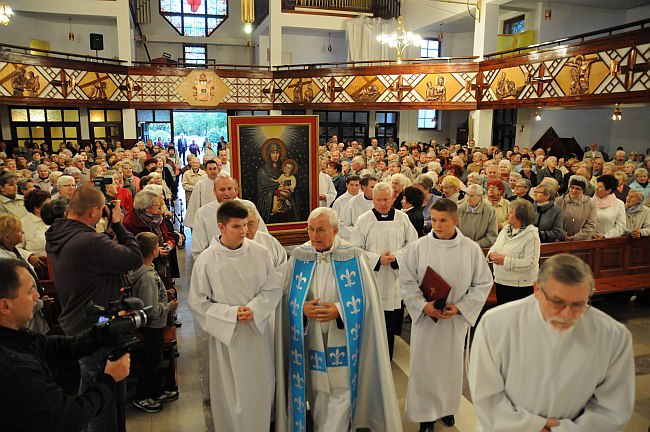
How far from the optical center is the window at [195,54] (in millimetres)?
26359

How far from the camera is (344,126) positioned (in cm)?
2266

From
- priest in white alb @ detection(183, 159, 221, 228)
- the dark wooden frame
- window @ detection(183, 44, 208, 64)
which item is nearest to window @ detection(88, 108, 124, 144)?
window @ detection(183, 44, 208, 64)

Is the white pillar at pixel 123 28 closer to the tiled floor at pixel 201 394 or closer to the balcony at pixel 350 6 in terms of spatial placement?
the balcony at pixel 350 6

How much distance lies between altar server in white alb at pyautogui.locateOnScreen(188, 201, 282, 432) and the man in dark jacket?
54 cm

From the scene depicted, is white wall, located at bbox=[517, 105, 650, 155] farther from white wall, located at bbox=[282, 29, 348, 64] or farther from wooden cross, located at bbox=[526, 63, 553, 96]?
white wall, located at bbox=[282, 29, 348, 64]

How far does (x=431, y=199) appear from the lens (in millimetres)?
7207

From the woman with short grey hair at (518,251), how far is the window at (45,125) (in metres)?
18.1

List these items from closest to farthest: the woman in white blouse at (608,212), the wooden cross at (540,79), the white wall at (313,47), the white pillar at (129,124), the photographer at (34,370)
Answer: the photographer at (34,370)
the woman in white blouse at (608,212)
the wooden cross at (540,79)
the white pillar at (129,124)
the white wall at (313,47)

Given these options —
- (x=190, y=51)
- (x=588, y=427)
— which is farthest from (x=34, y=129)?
(x=588, y=427)

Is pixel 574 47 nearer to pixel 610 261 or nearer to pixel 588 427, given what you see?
pixel 610 261

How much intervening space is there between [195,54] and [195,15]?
6.17 ft

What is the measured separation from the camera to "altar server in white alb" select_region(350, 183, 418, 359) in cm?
513

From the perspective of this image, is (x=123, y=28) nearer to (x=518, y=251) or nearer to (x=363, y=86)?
(x=363, y=86)

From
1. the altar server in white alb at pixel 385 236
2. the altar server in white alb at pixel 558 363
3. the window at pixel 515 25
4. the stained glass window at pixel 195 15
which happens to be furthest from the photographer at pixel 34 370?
the stained glass window at pixel 195 15
